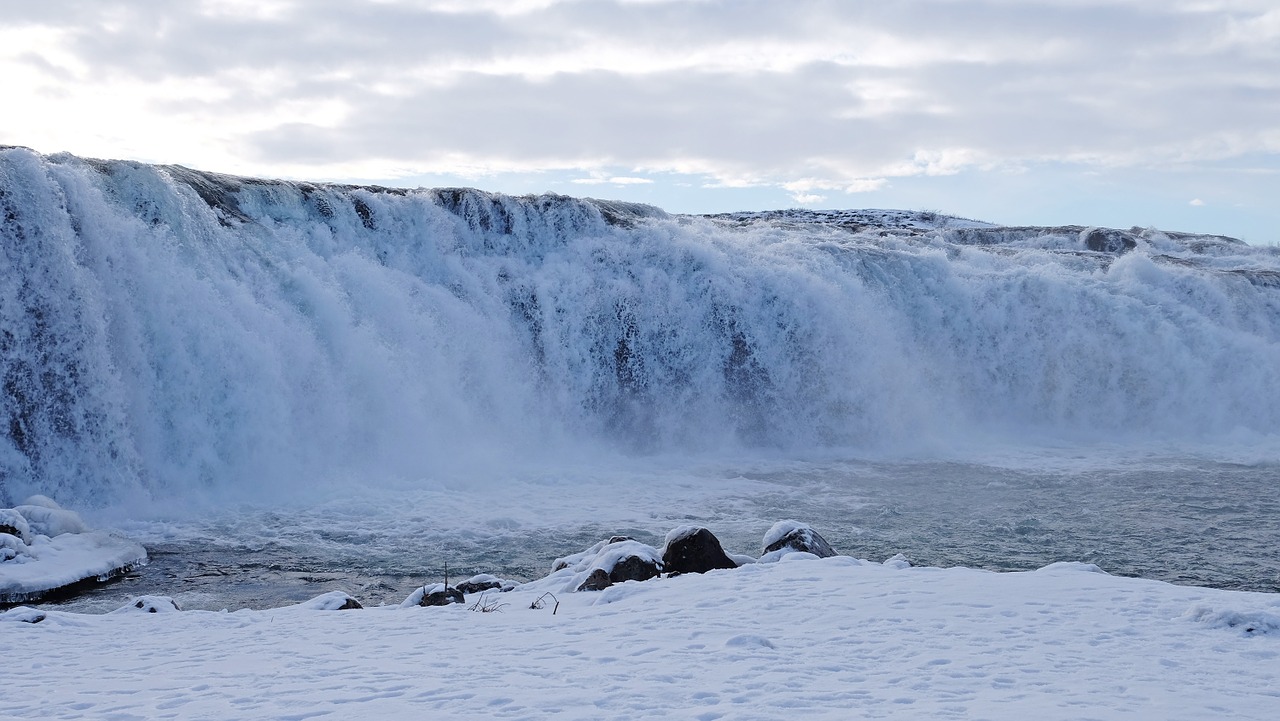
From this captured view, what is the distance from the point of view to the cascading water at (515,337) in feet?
44.9

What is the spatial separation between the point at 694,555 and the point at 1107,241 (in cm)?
3079

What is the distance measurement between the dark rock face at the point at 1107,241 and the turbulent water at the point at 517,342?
5387mm

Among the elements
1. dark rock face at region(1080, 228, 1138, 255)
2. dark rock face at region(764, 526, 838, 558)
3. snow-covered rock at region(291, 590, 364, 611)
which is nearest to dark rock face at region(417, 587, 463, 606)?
snow-covered rock at region(291, 590, 364, 611)

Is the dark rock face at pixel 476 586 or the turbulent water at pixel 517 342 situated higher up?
the turbulent water at pixel 517 342

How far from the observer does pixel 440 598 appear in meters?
8.38

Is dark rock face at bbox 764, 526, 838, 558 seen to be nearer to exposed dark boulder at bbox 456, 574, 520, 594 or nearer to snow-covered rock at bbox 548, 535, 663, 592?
snow-covered rock at bbox 548, 535, 663, 592

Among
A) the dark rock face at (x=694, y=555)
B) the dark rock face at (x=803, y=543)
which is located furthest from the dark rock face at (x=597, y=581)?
the dark rock face at (x=803, y=543)

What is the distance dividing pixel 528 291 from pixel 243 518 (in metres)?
8.25

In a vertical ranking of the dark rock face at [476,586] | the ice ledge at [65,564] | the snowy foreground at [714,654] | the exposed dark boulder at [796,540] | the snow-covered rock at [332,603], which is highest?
the snowy foreground at [714,654]

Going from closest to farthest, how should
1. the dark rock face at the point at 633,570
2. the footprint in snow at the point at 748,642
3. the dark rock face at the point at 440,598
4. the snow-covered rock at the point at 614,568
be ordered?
the footprint in snow at the point at 748,642 → the dark rock face at the point at 440,598 → the snow-covered rock at the point at 614,568 → the dark rock face at the point at 633,570

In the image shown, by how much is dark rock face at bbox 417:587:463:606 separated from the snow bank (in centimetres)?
392

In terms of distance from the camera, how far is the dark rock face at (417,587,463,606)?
27.3 ft

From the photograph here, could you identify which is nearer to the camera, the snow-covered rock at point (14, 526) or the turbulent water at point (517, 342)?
the snow-covered rock at point (14, 526)

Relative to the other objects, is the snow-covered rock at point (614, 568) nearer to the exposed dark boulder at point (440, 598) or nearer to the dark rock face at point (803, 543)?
the exposed dark boulder at point (440, 598)
